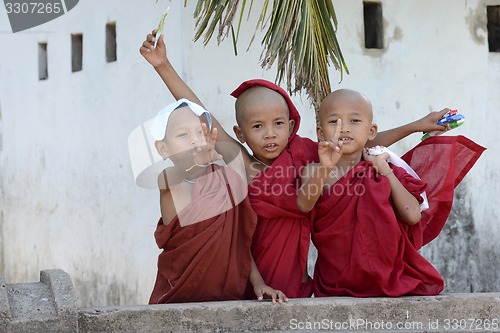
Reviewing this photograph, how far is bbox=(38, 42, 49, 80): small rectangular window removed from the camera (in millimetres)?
9586

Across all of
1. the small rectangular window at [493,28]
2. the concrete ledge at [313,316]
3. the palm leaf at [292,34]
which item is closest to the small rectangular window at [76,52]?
the palm leaf at [292,34]

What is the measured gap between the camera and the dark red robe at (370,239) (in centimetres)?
342

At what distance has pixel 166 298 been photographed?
3.45m

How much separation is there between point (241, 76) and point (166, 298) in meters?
4.08

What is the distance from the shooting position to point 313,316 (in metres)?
3.18

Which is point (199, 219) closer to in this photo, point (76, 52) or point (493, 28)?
point (493, 28)

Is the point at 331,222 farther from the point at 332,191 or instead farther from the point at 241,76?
the point at 241,76

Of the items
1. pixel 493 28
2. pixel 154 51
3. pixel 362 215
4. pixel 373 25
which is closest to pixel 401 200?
pixel 362 215

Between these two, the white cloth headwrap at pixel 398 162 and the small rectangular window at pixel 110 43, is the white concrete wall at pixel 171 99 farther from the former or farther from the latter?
the white cloth headwrap at pixel 398 162

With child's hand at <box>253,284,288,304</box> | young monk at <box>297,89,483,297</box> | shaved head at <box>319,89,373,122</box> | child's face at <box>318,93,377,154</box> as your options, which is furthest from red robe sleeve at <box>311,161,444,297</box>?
child's hand at <box>253,284,288,304</box>

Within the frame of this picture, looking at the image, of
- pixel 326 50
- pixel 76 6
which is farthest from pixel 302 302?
pixel 76 6

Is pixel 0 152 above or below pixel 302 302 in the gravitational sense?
above

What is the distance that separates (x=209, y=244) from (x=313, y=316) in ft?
1.54

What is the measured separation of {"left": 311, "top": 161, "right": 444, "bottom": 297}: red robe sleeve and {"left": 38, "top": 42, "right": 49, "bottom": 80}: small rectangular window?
6.61 m
